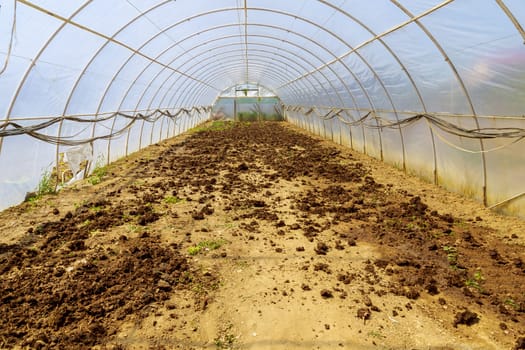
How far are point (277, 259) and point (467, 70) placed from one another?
5191mm

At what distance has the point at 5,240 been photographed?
18.2 ft

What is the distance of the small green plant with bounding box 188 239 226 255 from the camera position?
5179 millimetres

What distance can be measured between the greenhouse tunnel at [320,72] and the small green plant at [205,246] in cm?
382

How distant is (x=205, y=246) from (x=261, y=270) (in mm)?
1106

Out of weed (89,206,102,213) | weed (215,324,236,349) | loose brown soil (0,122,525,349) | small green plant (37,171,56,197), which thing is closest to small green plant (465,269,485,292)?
loose brown soil (0,122,525,349)

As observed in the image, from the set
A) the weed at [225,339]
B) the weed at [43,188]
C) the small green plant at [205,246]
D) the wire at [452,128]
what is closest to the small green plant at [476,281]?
the wire at [452,128]

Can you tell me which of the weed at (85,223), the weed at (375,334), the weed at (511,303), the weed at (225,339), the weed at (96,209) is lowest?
the weed at (225,339)

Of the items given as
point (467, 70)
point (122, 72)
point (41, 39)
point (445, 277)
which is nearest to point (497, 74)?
point (467, 70)

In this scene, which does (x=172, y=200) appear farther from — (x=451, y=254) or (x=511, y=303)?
(x=511, y=303)

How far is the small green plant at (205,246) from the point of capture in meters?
5.18

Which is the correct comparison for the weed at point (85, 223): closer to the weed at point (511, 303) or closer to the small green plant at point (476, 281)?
the small green plant at point (476, 281)

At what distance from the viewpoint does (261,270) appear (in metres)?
4.71

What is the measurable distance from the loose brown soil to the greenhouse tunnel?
112 cm

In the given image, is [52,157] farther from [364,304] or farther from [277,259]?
[364,304]
